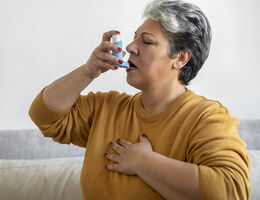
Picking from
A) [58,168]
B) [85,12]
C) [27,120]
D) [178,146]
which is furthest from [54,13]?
[178,146]

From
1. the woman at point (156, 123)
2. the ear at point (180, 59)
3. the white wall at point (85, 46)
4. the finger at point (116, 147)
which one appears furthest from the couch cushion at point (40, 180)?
the ear at point (180, 59)

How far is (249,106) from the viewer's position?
1.93 m

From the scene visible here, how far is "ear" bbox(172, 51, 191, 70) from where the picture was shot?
108 cm

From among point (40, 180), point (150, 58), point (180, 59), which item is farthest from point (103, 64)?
point (40, 180)

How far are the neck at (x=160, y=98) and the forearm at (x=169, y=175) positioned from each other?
0.59ft

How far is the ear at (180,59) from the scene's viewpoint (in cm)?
108

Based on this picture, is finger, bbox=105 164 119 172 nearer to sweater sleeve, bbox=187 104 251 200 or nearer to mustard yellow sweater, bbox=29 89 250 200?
mustard yellow sweater, bbox=29 89 250 200

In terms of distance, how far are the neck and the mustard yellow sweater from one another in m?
0.02

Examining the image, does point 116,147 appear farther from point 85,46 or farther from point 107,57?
point 85,46

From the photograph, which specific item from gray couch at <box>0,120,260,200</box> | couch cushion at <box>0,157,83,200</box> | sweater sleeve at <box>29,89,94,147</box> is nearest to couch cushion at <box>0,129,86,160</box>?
gray couch at <box>0,120,260,200</box>

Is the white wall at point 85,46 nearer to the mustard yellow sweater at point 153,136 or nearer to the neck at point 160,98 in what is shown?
the mustard yellow sweater at point 153,136

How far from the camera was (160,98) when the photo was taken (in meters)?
1.08

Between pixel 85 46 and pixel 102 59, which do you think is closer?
pixel 102 59

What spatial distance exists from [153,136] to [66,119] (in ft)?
1.01
